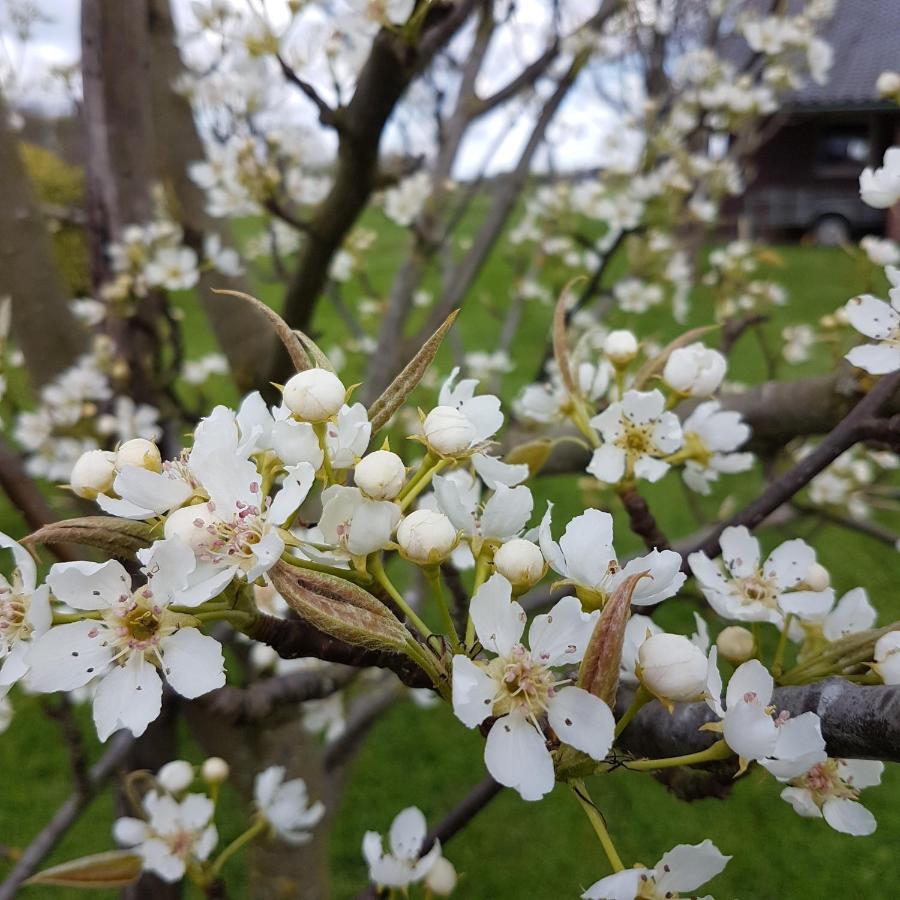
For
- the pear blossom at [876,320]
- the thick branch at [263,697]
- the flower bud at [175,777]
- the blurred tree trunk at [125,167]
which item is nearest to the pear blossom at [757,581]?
the pear blossom at [876,320]

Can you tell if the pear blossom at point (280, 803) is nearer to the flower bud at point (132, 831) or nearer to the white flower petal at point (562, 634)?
the flower bud at point (132, 831)

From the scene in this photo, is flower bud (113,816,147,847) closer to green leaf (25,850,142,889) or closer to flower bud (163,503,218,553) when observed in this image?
green leaf (25,850,142,889)

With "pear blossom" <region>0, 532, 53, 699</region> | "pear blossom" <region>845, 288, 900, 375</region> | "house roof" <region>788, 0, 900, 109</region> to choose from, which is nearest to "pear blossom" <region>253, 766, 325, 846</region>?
"pear blossom" <region>0, 532, 53, 699</region>

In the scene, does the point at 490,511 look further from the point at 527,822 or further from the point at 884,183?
the point at 527,822

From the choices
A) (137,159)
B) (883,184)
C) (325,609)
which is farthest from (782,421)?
(137,159)

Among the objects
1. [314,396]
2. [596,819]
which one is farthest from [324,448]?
[596,819]

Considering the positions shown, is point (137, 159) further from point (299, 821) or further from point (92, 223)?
point (299, 821)
